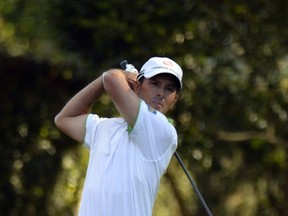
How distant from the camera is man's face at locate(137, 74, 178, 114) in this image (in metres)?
4.70

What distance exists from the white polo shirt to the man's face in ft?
0.27

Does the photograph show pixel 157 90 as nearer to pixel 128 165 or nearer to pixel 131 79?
pixel 131 79

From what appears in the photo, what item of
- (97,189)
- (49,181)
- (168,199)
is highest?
(97,189)

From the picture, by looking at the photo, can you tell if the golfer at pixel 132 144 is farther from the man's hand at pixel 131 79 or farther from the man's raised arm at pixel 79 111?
the man's raised arm at pixel 79 111

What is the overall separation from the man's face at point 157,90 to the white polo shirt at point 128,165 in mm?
81

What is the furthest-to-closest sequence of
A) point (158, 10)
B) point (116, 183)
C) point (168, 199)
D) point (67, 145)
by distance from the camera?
point (168, 199), point (67, 145), point (158, 10), point (116, 183)

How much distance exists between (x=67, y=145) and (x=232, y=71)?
1.64 metres

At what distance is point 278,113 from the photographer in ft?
32.5

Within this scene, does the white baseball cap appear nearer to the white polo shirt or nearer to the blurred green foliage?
the white polo shirt

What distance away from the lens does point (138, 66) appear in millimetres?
9312

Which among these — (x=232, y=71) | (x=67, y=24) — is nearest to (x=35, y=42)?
(x=67, y=24)

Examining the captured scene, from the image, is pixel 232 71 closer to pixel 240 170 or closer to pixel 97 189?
pixel 240 170

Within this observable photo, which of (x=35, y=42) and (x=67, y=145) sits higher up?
(x=35, y=42)

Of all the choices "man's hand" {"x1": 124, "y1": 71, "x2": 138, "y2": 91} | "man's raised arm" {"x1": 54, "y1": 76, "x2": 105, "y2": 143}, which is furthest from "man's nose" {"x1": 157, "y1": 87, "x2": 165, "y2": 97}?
"man's raised arm" {"x1": 54, "y1": 76, "x2": 105, "y2": 143}
